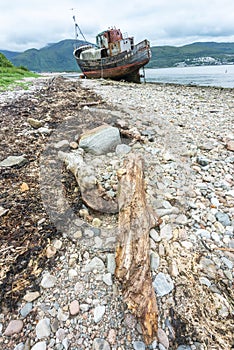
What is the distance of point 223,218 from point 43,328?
235 cm

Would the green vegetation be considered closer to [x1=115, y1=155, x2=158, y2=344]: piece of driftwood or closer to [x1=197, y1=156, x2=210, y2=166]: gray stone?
[x1=197, y1=156, x2=210, y2=166]: gray stone

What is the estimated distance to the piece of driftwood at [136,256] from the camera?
5.49 ft

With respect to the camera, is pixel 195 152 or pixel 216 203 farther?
pixel 195 152

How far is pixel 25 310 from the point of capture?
174 centimetres

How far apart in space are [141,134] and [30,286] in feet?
12.9

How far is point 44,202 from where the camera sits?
289cm

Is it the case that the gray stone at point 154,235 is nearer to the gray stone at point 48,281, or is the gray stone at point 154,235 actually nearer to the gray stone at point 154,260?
the gray stone at point 154,260

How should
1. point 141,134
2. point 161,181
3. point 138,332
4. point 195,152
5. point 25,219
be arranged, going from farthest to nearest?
point 141,134, point 195,152, point 161,181, point 25,219, point 138,332

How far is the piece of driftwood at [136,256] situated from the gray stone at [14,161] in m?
2.05

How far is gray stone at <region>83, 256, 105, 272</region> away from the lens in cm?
210

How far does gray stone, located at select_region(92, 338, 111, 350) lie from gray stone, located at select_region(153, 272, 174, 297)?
23.1 inches

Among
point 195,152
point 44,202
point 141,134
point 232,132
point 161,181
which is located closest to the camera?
point 44,202

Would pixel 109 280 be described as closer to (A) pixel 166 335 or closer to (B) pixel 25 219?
(A) pixel 166 335

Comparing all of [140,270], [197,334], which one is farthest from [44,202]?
[197,334]
